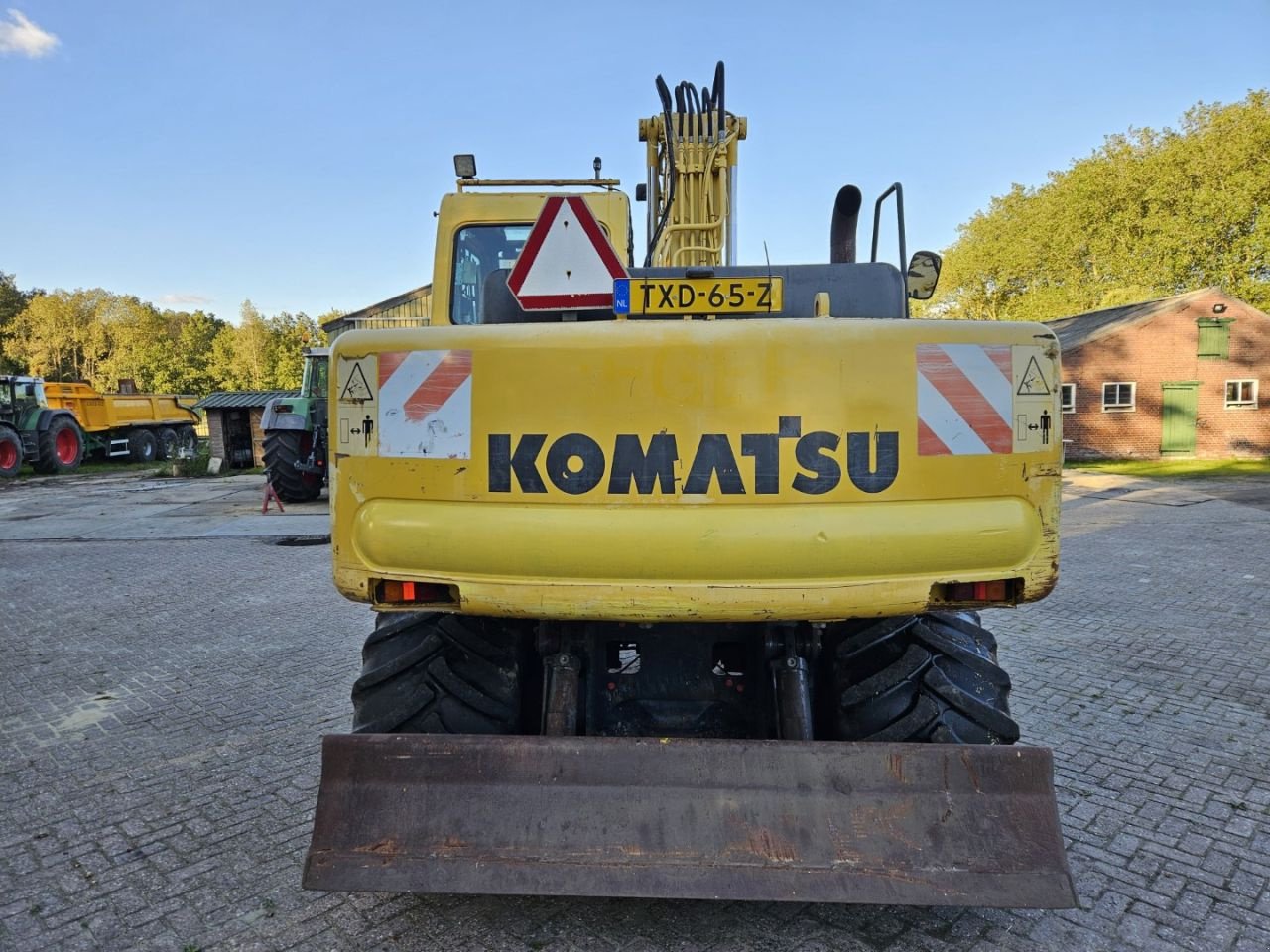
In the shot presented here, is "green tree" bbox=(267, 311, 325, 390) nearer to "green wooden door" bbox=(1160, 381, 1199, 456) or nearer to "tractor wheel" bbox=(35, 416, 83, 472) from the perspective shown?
"tractor wheel" bbox=(35, 416, 83, 472)

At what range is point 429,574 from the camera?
2219 mm

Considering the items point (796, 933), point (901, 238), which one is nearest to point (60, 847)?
point (796, 933)

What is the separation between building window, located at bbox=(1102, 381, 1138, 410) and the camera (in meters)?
24.0

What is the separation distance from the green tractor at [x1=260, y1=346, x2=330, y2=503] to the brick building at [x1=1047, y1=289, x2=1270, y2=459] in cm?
2096

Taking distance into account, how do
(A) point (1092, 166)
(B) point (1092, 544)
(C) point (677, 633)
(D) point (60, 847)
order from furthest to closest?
(A) point (1092, 166)
(B) point (1092, 544)
(D) point (60, 847)
(C) point (677, 633)

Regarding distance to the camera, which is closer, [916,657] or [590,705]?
[916,657]

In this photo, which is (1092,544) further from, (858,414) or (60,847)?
(60,847)

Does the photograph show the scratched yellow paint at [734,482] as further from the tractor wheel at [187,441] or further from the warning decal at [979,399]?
the tractor wheel at [187,441]

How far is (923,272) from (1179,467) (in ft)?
74.5

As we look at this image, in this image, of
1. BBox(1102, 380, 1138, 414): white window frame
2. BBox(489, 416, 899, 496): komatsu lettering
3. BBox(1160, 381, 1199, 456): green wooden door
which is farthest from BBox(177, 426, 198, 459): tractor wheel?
BBox(1160, 381, 1199, 456): green wooden door

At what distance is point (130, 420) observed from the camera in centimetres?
2581

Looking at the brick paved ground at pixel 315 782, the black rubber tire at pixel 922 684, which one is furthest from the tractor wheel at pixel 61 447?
the black rubber tire at pixel 922 684

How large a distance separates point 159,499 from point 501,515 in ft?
51.9

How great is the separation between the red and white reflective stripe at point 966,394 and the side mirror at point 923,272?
115cm
